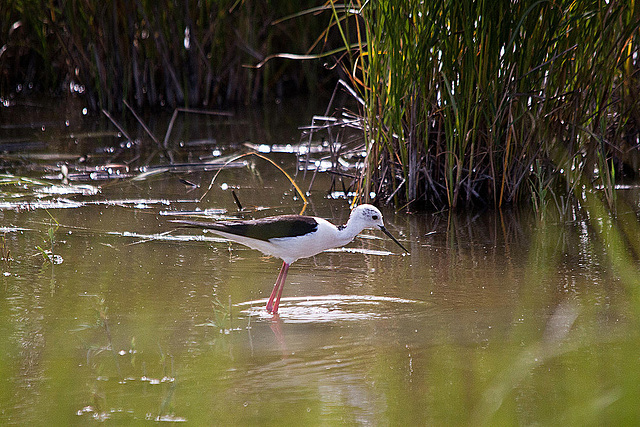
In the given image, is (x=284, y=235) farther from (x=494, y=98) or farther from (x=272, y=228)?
(x=494, y=98)

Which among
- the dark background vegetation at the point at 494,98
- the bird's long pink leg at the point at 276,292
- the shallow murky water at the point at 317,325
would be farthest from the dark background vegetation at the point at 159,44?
the bird's long pink leg at the point at 276,292

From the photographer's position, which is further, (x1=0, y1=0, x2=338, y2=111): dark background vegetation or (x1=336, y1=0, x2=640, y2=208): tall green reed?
(x1=0, y1=0, x2=338, y2=111): dark background vegetation

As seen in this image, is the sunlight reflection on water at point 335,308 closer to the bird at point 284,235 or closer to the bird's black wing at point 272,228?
the bird at point 284,235

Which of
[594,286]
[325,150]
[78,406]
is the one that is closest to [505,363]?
[594,286]

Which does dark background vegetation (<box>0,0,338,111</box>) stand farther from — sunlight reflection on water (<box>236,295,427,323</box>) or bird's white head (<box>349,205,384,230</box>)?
sunlight reflection on water (<box>236,295,427,323</box>)

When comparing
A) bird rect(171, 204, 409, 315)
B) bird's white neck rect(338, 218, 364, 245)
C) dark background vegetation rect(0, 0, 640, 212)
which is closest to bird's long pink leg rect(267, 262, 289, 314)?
bird rect(171, 204, 409, 315)

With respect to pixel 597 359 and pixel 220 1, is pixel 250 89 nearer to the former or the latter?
pixel 220 1

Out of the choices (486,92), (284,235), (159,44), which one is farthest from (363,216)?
(159,44)

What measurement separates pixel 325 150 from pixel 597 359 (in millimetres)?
5133

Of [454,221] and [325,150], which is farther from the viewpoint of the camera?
[325,150]

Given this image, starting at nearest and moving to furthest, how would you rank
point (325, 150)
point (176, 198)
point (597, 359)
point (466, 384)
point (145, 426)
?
1. point (145, 426)
2. point (466, 384)
3. point (597, 359)
4. point (176, 198)
5. point (325, 150)

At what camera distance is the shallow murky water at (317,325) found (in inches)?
126

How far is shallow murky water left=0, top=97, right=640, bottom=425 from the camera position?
321 cm

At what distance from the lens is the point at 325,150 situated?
8508mm
